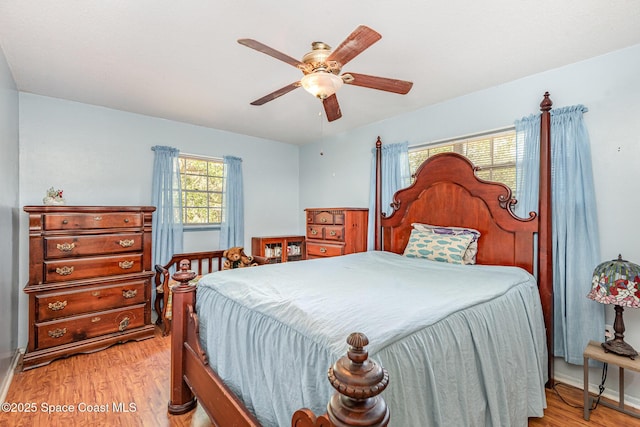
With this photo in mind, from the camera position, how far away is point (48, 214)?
263 centimetres

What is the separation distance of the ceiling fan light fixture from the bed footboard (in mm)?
1377

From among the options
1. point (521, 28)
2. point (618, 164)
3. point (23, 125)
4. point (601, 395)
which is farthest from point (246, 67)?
point (601, 395)

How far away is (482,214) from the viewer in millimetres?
2652

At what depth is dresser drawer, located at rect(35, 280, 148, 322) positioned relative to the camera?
261 centimetres

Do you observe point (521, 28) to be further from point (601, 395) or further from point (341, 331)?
point (601, 395)

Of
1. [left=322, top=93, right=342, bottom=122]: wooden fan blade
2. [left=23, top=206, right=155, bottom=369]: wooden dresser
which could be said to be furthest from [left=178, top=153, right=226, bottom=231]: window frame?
[left=322, top=93, right=342, bottom=122]: wooden fan blade

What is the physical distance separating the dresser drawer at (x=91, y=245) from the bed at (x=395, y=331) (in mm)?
1601

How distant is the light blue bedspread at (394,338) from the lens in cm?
101

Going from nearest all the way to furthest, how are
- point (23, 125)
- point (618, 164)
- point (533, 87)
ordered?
point (618, 164), point (533, 87), point (23, 125)

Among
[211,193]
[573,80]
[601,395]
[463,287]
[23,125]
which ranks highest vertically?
[573,80]

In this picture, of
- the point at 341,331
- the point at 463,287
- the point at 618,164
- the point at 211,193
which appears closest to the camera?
the point at 341,331

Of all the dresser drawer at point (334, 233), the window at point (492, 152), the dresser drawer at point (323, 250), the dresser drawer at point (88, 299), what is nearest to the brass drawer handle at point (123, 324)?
the dresser drawer at point (88, 299)

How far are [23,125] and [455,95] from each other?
4.25m

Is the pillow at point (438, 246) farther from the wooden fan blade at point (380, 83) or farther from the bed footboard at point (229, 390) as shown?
the bed footboard at point (229, 390)
